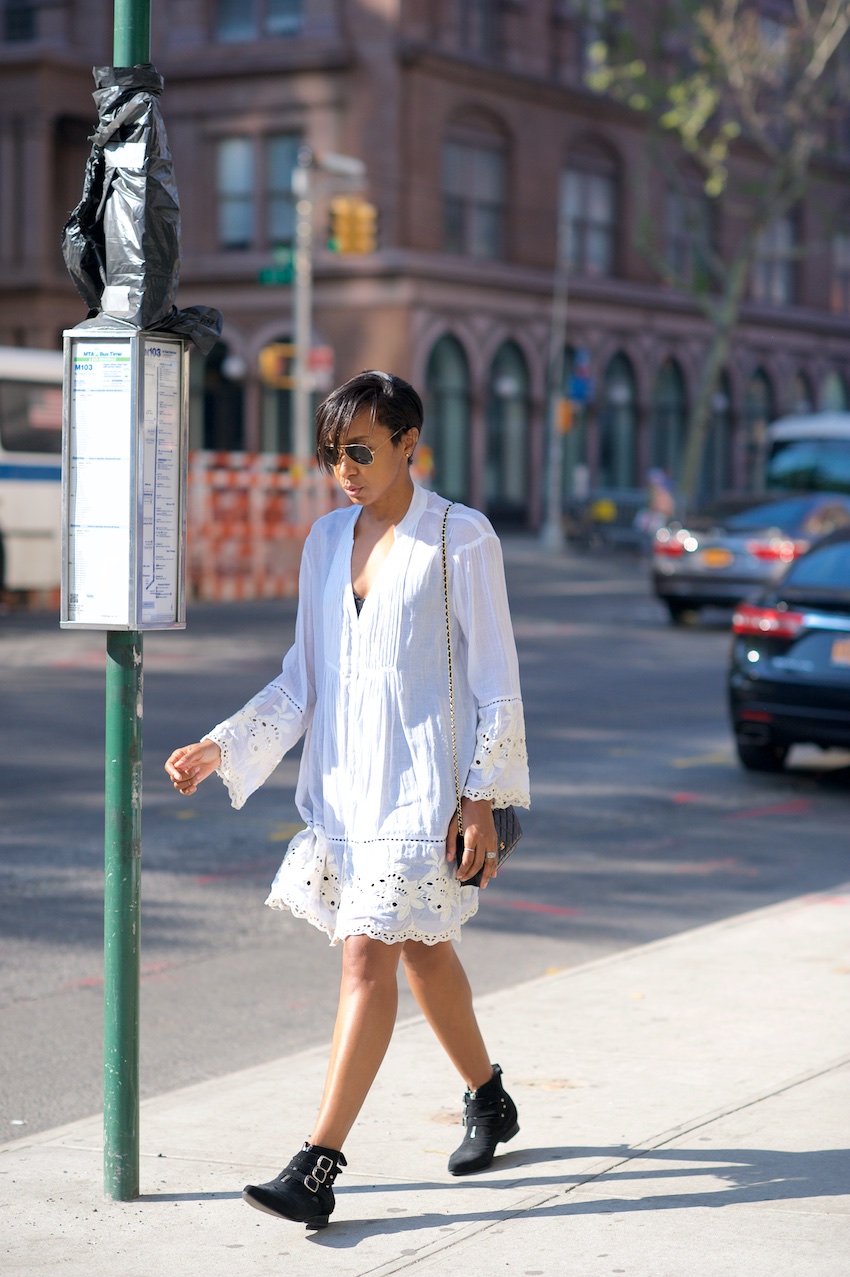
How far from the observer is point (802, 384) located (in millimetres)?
54281

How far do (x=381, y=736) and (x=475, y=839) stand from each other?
0.31 meters

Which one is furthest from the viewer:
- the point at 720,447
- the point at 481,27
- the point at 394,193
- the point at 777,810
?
the point at 720,447

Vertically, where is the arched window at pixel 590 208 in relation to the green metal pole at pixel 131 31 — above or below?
above

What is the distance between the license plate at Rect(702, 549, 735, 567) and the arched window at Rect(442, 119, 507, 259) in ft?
66.3

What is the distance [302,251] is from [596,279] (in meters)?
15.3

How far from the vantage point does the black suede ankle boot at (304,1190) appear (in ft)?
13.3

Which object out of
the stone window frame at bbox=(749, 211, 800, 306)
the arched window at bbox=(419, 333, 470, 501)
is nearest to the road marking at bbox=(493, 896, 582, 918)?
the arched window at bbox=(419, 333, 470, 501)

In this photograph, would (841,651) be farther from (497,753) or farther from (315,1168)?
(315,1168)

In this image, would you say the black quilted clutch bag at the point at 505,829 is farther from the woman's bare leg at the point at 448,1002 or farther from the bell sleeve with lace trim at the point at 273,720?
the bell sleeve with lace trim at the point at 273,720

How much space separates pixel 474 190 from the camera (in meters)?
42.1

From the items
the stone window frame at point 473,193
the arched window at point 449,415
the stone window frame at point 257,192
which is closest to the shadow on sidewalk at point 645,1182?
the arched window at point 449,415

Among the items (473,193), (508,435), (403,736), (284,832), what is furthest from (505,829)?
(508,435)

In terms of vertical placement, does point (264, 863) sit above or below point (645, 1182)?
below

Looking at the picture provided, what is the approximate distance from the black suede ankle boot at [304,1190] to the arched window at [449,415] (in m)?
37.3
